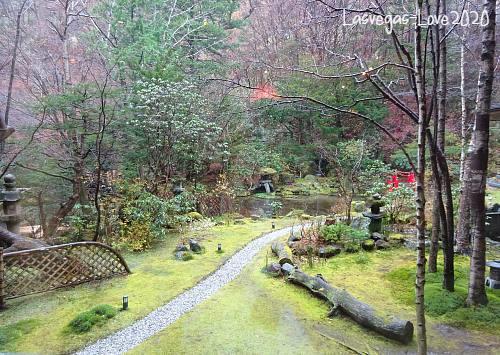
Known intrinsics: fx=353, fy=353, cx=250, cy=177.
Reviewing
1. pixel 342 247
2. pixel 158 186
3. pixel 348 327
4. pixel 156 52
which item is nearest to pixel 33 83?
pixel 156 52

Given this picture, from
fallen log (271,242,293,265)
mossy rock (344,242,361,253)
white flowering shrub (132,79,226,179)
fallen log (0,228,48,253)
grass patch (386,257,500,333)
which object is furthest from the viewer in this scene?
white flowering shrub (132,79,226,179)

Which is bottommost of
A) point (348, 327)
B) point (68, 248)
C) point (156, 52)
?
point (348, 327)

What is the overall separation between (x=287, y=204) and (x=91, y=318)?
11138 millimetres

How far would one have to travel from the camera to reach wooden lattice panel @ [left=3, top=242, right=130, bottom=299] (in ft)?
17.5

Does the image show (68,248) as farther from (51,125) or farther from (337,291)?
(337,291)

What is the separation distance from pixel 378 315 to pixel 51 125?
306 inches

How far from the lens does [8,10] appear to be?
1096cm

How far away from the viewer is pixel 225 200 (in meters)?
12.1

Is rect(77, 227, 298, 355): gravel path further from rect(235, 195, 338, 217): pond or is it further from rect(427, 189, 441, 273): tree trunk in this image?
rect(235, 195, 338, 217): pond

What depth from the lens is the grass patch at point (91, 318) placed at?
14.5 ft

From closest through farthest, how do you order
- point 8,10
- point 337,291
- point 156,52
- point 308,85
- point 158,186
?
1. point 337,291
2. point 158,186
3. point 156,52
4. point 8,10
5. point 308,85

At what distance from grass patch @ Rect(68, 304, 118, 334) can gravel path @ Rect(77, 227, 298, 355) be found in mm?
358

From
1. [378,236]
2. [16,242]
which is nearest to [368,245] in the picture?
[378,236]

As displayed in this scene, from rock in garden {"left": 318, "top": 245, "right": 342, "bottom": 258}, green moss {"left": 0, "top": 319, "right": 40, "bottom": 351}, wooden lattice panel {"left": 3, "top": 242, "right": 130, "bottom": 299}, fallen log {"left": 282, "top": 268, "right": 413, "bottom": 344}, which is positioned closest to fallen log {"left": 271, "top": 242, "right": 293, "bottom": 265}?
rock in garden {"left": 318, "top": 245, "right": 342, "bottom": 258}
